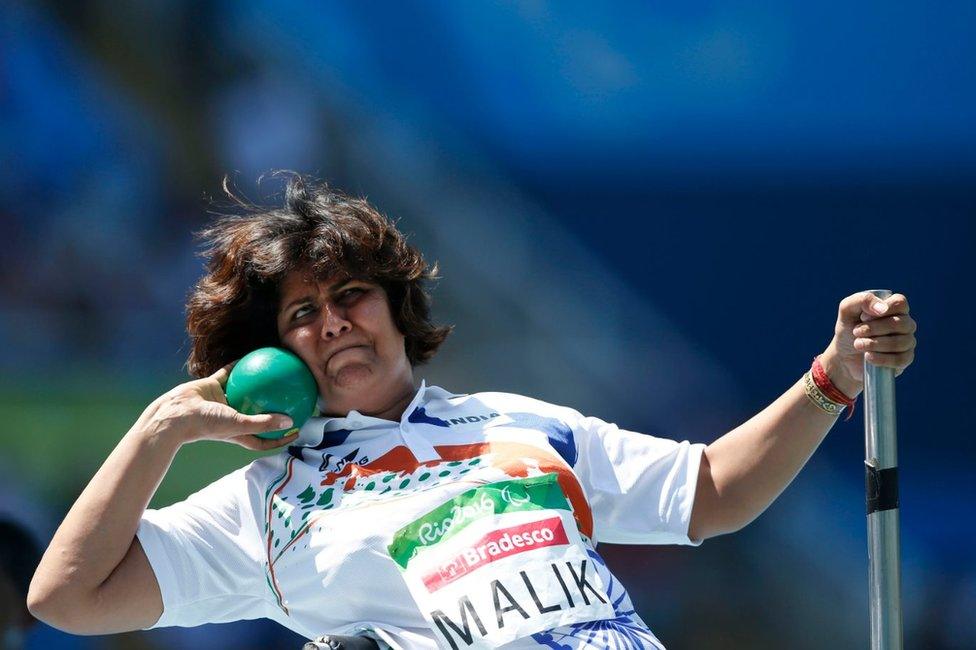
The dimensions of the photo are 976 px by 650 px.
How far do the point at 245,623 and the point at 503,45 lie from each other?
5.46 ft

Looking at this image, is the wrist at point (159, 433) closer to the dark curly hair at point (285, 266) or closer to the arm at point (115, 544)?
the arm at point (115, 544)

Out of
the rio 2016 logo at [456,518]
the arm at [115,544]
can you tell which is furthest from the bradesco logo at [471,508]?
the arm at [115,544]

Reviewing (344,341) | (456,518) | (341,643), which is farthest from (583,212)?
(341,643)

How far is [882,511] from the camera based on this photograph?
182 centimetres

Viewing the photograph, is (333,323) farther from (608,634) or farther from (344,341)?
(608,634)

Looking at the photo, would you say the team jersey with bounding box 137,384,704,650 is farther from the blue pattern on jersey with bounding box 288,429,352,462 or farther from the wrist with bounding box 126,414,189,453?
the wrist with bounding box 126,414,189,453

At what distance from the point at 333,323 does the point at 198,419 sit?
303 mm

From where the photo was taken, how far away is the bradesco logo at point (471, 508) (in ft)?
6.31

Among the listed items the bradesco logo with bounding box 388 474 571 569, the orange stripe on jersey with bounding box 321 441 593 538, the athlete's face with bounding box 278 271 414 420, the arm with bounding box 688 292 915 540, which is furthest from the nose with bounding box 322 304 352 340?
the arm with bounding box 688 292 915 540

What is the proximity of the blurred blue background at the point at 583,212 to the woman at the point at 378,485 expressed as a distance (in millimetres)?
784

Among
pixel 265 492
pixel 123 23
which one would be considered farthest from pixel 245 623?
pixel 123 23

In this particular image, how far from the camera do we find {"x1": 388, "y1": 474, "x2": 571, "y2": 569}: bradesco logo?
1925mm

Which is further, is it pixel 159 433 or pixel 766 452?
pixel 766 452

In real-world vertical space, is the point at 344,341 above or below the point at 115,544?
above
